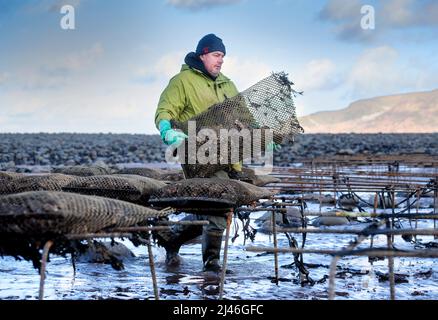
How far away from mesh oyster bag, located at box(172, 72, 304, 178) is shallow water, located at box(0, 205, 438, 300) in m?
1.10


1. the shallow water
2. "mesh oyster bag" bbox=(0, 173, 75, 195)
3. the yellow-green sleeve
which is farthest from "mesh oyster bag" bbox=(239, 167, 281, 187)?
"mesh oyster bag" bbox=(0, 173, 75, 195)

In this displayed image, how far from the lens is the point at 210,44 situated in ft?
24.5

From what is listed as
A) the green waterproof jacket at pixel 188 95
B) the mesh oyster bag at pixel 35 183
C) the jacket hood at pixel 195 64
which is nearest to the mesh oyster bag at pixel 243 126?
the green waterproof jacket at pixel 188 95

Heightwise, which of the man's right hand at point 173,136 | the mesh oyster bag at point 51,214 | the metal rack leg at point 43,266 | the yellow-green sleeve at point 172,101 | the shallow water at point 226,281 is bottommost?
the shallow water at point 226,281

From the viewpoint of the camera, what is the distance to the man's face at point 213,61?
7.55 meters

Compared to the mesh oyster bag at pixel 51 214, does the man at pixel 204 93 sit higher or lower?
higher

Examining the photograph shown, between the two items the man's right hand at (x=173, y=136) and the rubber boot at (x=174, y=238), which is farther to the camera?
the rubber boot at (x=174, y=238)

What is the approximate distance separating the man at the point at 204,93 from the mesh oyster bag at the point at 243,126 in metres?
0.37

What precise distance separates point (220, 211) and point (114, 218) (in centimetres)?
223

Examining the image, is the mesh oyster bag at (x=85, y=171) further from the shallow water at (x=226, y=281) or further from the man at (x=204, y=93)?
the man at (x=204, y=93)

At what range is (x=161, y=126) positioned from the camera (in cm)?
710

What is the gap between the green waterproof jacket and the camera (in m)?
7.47

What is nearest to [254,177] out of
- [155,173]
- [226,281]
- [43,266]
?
[155,173]
